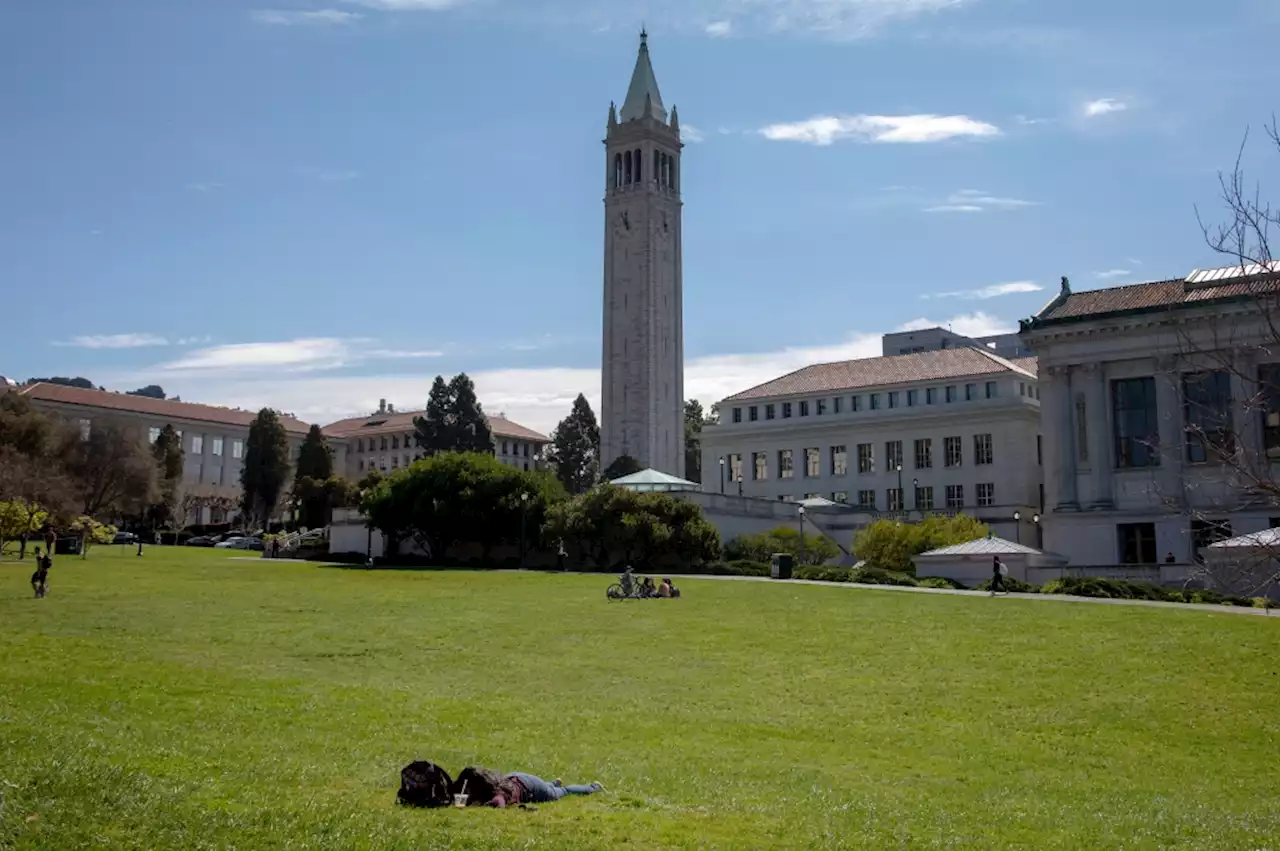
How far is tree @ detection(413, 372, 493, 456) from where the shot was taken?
388 ft

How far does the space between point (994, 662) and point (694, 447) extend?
4686 inches

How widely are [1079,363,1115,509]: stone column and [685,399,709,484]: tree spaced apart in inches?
2685

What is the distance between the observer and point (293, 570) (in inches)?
2522

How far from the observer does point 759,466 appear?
110 metres

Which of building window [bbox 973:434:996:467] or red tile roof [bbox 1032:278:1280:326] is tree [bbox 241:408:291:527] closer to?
building window [bbox 973:434:996:467]

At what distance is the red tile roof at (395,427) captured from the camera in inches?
6142

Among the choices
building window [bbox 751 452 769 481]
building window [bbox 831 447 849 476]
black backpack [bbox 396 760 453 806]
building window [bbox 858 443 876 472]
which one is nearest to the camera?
black backpack [bbox 396 760 453 806]

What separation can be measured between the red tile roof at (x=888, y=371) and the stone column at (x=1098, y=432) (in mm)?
25128

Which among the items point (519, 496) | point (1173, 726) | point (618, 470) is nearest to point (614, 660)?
point (1173, 726)

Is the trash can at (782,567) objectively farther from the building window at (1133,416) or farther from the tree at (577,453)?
the tree at (577,453)

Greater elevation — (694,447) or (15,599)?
(694,447)

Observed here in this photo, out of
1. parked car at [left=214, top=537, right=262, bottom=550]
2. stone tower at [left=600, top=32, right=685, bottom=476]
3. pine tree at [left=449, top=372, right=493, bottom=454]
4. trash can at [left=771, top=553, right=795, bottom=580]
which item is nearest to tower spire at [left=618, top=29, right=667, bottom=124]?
stone tower at [left=600, top=32, right=685, bottom=476]

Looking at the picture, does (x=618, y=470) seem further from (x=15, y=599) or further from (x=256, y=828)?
(x=256, y=828)

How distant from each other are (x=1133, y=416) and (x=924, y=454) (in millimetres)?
30674
